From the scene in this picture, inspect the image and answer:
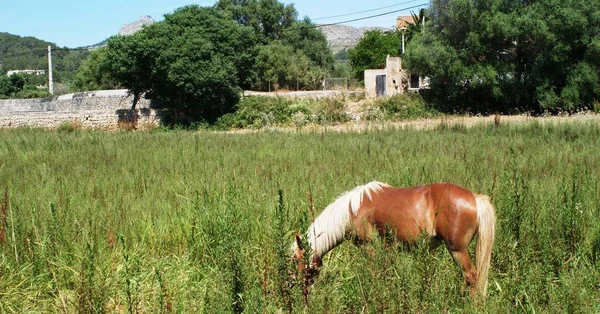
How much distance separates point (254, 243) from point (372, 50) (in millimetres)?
53338

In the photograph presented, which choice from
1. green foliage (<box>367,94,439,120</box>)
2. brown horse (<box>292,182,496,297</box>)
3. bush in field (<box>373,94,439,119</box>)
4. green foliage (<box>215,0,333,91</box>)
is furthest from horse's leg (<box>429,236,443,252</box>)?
green foliage (<box>215,0,333,91</box>)

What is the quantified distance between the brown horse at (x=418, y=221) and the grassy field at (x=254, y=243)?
0.49ft

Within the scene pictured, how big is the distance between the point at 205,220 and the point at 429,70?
26113mm

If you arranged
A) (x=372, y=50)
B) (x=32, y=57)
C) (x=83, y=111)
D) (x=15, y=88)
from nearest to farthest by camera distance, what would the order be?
(x=83, y=111), (x=372, y=50), (x=15, y=88), (x=32, y=57)

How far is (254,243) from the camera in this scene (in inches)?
203

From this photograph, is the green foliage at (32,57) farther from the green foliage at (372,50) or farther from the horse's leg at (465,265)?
the horse's leg at (465,265)

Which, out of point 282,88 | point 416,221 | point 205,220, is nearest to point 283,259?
point 416,221

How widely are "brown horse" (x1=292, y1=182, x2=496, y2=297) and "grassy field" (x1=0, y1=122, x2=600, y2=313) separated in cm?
15

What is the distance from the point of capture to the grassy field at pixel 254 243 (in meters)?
3.58

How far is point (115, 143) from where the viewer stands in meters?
13.8

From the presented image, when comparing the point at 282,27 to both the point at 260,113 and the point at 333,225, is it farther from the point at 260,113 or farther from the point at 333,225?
the point at 333,225

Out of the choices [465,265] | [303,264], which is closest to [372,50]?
[465,265]

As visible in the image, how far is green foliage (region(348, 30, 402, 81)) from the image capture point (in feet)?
184

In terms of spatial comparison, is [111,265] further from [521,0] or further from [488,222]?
[521,0]
